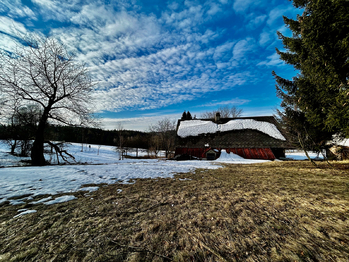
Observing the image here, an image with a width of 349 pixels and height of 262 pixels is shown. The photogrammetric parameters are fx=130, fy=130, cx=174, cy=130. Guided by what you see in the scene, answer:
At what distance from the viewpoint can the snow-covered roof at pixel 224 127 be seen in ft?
79.3

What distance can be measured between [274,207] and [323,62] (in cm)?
700

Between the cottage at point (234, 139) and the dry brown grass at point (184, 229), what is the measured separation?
1833cm

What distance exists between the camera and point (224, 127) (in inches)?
1033

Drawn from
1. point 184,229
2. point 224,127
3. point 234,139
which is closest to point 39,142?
point 184,229

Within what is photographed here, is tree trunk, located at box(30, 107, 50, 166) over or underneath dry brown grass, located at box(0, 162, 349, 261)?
over

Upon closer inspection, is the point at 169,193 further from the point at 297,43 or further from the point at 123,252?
the point at 297,43

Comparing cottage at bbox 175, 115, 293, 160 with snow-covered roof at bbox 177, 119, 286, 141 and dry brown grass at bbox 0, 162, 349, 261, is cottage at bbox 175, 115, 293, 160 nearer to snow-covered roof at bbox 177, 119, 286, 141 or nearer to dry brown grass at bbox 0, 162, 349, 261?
snow-covered roof at bbox 177, 119, 286, 141

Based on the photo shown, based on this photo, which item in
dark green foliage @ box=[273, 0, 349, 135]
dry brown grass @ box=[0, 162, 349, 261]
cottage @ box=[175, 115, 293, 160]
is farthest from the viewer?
cottage @ box=[175, 115, 293, 160]

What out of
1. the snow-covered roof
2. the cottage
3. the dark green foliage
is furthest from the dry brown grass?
the snow-covered roof

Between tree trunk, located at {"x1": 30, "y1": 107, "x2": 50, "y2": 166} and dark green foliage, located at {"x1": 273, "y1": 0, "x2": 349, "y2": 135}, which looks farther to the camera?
tree trunk, located at {"x1": 30, "y1": 107, "x2": 50, "y2": 166}

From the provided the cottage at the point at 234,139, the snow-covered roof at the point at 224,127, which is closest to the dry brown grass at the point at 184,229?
the cottage at the point at 234,139

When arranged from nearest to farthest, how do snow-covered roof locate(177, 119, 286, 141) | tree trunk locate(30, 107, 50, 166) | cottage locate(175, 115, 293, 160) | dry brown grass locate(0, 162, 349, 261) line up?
1. dry brown grass locate(0, 162, 349, 261)
2. tree trunk locate(30, 107, 50, 166)
3. cottage locate(175, 115, 293, 160)
4. snow-covered roof locate(177, 119, 286, 141)

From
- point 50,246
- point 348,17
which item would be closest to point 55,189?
point 50,246

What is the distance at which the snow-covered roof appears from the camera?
24156mm
